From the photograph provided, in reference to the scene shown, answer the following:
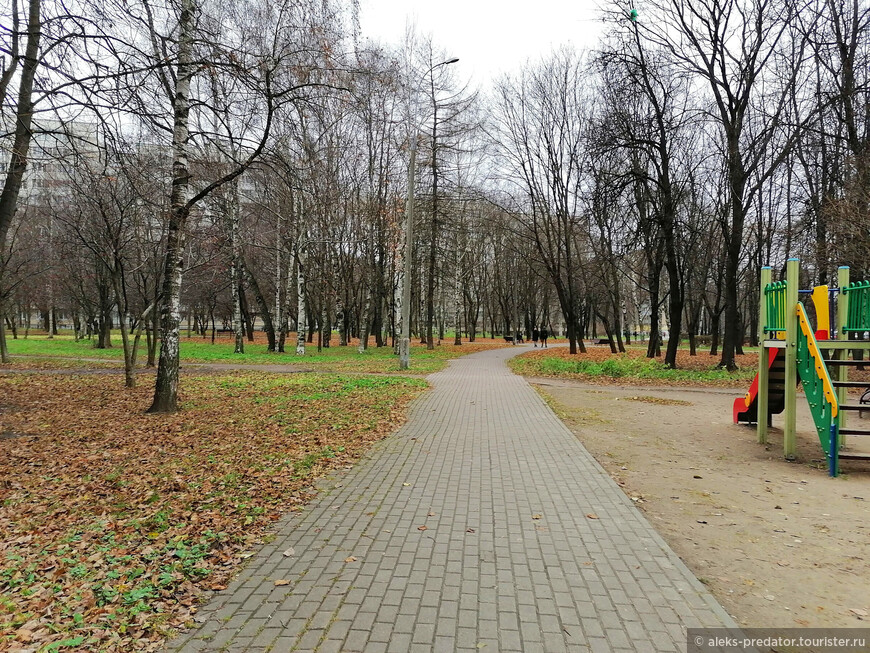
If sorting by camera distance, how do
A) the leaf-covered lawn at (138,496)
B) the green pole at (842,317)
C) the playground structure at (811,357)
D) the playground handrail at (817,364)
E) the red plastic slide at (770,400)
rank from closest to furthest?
the leaf-covered lawn at (138,496)
the playground handrail at (817,364)
the playground structure at (811,357)
the green pole at (842,317)
the red plastic slide at (770,400)

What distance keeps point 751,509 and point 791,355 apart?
361 cm

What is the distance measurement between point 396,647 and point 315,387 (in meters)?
11.0

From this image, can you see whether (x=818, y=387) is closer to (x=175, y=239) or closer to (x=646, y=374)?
(x=175, y=239)

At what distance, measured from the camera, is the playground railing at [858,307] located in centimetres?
734

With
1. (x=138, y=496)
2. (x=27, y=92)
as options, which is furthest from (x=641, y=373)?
(x=27, y=92)

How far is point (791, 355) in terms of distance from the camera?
755cm

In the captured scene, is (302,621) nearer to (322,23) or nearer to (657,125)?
(322,23)

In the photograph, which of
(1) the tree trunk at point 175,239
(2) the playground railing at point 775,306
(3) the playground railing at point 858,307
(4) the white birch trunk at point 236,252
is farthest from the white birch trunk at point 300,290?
(3) the playground railing at point 858,307

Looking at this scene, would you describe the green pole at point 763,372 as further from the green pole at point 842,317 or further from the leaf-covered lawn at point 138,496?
the leaf-covered lawn at point 138,496

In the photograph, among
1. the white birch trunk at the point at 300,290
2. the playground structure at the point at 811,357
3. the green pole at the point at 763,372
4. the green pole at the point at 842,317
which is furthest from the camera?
the white birch trunk at the point at 300,290

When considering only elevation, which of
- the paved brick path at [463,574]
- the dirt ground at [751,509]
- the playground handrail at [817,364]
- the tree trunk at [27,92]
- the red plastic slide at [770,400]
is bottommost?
the dirt ground at [751,509]

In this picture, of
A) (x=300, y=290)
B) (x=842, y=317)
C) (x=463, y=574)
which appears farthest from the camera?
(x=300, y=290)

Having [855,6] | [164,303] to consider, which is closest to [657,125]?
[855,6]

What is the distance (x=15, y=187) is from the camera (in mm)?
9281
